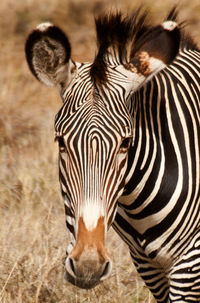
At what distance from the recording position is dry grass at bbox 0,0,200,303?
4.89 m

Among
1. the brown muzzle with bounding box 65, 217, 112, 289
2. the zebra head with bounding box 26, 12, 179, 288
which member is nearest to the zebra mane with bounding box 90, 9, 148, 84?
the zebra head with bounding box 26, 12, 179, 288

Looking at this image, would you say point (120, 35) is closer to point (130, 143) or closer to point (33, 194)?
point (130, 143)

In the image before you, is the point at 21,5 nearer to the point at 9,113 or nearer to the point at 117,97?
the point at 9,113

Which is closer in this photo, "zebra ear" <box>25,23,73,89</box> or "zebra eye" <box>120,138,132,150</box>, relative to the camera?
"zebra eye" <box>120,138,132,150</box>

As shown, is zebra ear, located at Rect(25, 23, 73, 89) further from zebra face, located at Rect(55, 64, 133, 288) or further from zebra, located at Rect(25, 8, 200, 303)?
zebra face, located at Rect(55, 64, 133, 288)

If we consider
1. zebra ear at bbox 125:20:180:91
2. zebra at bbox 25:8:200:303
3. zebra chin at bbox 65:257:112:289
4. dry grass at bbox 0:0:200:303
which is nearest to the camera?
zebra chin at bbox 65:257:112:289

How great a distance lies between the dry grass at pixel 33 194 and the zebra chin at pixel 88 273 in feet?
4.78

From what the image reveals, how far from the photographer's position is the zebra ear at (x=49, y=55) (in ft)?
11.6

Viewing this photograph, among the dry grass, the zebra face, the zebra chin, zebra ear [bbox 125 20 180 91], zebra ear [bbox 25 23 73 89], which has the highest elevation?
zebra ear [bbox 125 20 180 91]

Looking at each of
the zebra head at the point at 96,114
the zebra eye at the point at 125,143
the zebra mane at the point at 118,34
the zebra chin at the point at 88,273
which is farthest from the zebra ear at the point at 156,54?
the zebra chin at the point at 88,273

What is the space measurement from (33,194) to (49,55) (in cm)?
320

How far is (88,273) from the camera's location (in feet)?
10.2

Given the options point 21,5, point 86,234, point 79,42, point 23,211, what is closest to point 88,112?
point 86,234

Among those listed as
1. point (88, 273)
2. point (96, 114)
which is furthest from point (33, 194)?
point (88, 273)
